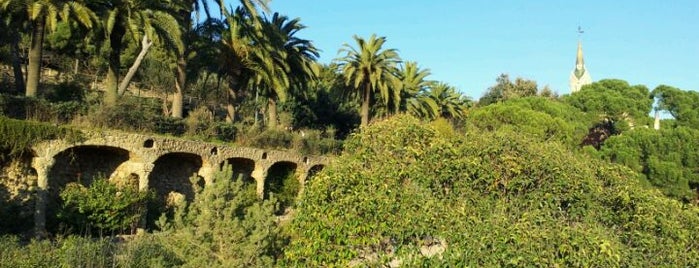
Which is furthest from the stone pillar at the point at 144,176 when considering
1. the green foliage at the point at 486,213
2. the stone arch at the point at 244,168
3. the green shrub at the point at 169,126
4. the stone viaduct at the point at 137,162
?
the green foliage at the point at 486,213

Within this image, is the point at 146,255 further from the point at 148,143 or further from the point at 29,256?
the point at 148,143

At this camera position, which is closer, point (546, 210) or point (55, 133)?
point (546, 210)

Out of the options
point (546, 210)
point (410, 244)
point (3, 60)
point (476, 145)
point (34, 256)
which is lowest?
point (34, 256)

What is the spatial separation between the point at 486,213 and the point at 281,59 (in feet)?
54.3

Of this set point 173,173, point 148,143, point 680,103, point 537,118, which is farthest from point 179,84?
point 680,103

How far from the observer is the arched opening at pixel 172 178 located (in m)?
16.8

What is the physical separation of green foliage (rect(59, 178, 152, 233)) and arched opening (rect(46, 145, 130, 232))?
0.31 meters

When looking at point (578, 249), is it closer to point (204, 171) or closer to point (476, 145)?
point (476, 145)

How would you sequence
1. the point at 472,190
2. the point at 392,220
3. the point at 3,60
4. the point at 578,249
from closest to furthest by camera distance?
the point at 578,249, the point at 392,220, the point at 472,190, the point at 3,60

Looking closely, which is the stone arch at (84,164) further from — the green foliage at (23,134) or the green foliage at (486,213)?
the green foliage at (486,213)

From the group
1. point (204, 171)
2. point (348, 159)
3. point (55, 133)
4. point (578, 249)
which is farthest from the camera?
point (204, 171)

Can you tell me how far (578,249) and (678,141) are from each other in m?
24.1

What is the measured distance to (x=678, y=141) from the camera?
83.9 feet

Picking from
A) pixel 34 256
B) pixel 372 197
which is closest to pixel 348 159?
pixel 372 197
